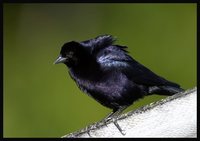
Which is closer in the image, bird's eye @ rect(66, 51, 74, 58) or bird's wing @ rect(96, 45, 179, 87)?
bird's wing @ rect(96, 45, 179, 87)

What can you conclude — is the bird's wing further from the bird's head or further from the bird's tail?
the bird's head

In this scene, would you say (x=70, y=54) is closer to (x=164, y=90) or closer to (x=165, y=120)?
(x=164, y=90)

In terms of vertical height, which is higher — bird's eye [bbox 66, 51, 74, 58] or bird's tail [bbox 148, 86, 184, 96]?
bird's eye [bbox 66, 51, 74, 58]

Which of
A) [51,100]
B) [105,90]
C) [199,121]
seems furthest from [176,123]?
[51,100]

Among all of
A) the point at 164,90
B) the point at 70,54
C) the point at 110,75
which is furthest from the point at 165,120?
the point at 70,54

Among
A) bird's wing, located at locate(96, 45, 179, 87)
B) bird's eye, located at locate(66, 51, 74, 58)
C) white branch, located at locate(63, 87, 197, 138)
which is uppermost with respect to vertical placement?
bird's eye, located at locate(66, 51, 74, 58)

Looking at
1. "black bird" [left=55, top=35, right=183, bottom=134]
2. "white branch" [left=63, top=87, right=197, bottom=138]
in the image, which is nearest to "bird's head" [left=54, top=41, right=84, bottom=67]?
"black bird" [left=55, top=35, right=183, bottom=134]

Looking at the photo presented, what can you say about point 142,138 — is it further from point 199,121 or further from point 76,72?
point 76,72

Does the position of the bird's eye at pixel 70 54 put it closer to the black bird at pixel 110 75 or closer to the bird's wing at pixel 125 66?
the black bird at pixel 110 75

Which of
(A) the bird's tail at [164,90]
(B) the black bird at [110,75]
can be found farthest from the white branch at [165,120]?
(A) the bird's tail at [164,90]
